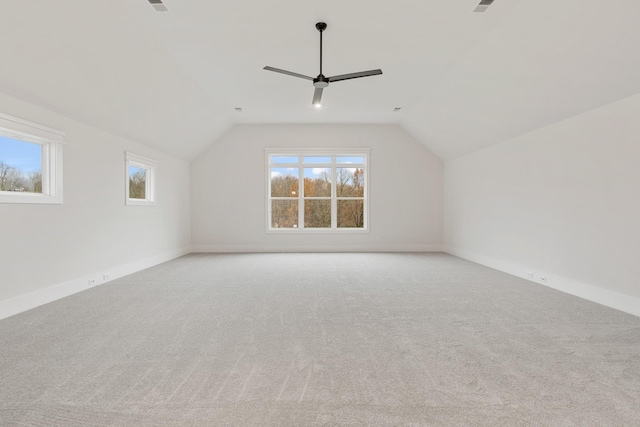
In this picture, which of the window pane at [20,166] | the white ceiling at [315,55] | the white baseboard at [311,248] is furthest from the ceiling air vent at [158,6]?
the white baseboard at [311,248]

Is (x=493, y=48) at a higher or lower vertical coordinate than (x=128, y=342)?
higher

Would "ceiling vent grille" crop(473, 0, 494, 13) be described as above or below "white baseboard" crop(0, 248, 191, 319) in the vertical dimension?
above

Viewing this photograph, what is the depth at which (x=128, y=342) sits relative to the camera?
8.70ft

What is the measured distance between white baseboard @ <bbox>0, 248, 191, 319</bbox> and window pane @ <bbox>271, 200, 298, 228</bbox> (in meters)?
3.17

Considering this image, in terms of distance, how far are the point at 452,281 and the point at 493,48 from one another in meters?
3.19

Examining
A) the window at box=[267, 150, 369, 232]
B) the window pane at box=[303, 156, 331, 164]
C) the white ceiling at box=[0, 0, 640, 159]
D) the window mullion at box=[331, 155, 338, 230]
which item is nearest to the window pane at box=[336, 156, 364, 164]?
the window at box=[267, 150, 369, 232]

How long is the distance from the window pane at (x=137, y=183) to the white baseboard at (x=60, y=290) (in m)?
1.22

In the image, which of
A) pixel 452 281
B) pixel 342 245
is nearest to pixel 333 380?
pixel 452 281

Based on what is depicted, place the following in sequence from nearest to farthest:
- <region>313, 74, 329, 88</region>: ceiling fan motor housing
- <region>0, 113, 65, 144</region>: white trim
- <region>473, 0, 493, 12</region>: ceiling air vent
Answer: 1. <region>473, 0, 493, 12</region>: ceiling air vent
2. <region>0, 113, 65, 144</region>: white trim
3. <region>313, 74, 329, 88</region>: ceiling fan motor housing

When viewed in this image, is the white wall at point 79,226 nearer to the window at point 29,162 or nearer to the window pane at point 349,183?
the window at point 29,162

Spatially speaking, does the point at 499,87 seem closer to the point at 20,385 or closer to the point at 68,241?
the point at 20,385

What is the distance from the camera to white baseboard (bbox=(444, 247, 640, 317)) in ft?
11.3

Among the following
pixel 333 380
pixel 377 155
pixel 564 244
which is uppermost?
pixel 377 155

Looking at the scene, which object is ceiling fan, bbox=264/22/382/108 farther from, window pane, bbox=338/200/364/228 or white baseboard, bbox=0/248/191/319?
window pane, bbox=338/200/364/228
